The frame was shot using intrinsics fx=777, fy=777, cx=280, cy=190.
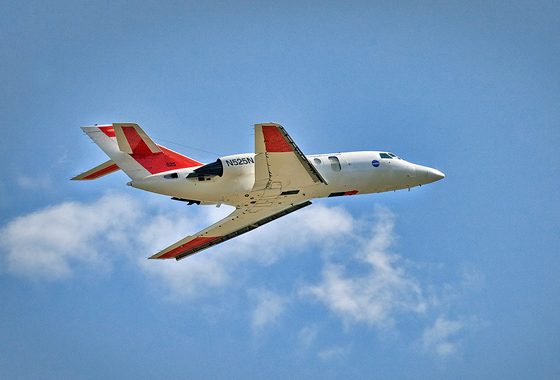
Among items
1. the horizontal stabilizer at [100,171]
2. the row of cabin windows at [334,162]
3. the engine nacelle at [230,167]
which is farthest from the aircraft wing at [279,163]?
the horizontal stabilizer at [100,171]

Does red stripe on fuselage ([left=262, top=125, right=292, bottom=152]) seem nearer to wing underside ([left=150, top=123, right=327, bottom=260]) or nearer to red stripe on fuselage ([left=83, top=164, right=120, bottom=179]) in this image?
wing underside ([left=150, top=123, right=327, bottom=260])

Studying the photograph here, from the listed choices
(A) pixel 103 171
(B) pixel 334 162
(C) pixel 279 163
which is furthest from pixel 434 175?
(A) pixel 103 171

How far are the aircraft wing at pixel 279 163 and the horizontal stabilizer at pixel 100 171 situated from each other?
9.53 metres

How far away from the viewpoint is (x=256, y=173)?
48.4m

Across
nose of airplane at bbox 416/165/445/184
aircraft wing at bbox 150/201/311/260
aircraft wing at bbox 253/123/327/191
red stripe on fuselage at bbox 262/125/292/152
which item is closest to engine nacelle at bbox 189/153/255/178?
aircraft wing at bbox 253/123/327/191

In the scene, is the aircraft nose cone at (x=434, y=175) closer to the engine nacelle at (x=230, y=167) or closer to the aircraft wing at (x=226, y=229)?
the aircraft wing at (x=226, y=229)

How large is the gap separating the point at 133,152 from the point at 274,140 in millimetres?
9282

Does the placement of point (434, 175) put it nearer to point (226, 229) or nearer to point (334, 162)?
point (334, 162)

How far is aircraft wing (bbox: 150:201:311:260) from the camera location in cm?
5412

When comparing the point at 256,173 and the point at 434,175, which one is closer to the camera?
the point at 256,173

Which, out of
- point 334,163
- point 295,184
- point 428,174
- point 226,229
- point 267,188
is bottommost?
point 226,229

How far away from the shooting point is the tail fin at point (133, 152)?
160 feet

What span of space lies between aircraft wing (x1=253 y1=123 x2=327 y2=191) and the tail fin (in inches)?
229

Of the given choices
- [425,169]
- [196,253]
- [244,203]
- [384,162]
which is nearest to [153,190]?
[244,203]
